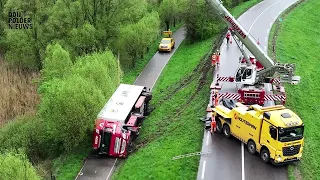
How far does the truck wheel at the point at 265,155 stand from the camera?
24.4 metres

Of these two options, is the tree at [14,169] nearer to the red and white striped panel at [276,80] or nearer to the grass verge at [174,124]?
the grass verge at [174,124]

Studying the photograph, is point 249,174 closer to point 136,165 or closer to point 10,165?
point 136,165

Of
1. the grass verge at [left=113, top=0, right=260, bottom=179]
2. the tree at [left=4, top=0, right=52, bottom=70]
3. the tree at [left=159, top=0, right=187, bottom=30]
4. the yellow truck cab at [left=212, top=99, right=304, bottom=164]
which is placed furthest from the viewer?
the tree at [left=159, top=0, right=187, bottom=30]

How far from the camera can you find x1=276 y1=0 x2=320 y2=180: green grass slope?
2661 centimetres

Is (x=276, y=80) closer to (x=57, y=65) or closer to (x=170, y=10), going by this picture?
(x=57, y=65)

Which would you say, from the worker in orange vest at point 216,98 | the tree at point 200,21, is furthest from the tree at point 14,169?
the tree at point 200,21

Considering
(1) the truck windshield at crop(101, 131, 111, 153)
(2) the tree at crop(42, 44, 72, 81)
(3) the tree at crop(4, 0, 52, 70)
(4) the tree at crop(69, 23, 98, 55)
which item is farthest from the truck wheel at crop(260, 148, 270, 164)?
(3) the tree at crop(4, 0, 52, 70)

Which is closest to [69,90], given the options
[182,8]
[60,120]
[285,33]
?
[60,120]

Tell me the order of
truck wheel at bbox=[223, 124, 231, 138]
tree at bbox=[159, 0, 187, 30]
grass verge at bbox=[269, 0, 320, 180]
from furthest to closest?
tree at bbox=[159, 0, 187, 30] → truck wheel at bbox=[223, 124, 231, 138] → grass verge at bbox=[269, 0, 320, 180]

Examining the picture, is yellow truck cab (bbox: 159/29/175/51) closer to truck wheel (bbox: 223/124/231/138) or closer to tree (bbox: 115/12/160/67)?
tree (bbox: 115/12/160/67)

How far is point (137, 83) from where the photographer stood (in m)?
46.0

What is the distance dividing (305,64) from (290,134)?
20162 millimetres

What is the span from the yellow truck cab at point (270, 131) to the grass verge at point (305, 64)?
1.52m

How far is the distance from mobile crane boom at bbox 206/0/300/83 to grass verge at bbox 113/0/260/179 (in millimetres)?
5445
